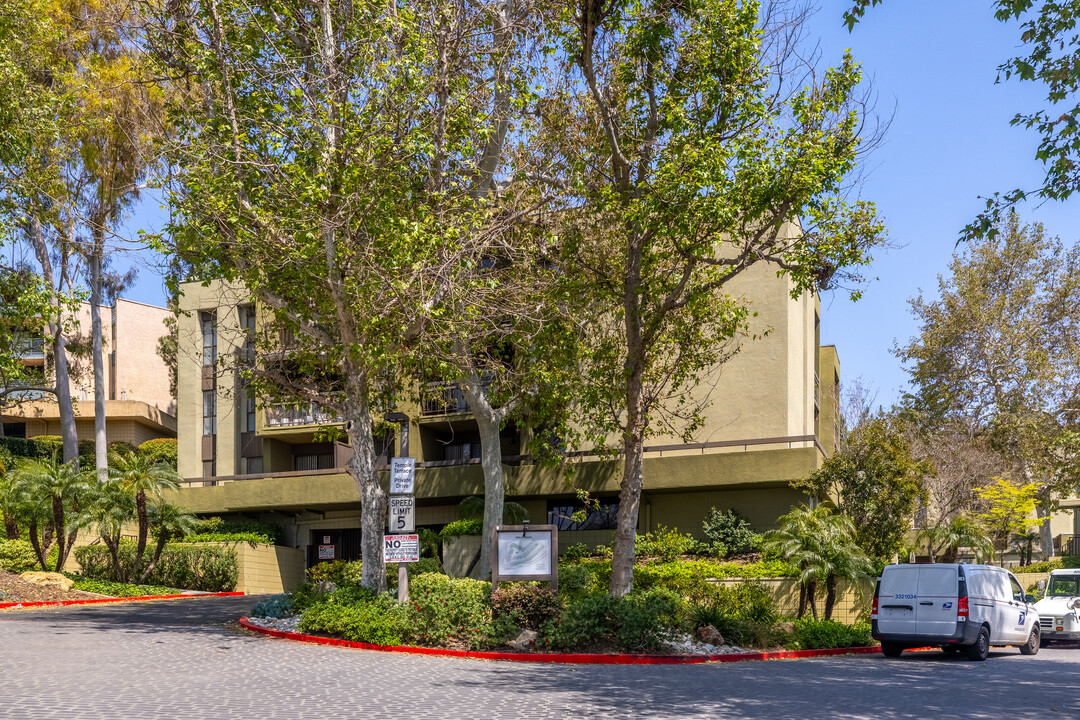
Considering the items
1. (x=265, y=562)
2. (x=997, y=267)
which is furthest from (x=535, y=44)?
(x=997, y=267)

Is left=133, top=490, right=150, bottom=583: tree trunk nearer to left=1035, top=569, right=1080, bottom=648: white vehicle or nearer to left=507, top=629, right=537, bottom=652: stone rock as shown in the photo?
left=507, top=629, right=537, bottom=652: stone rock

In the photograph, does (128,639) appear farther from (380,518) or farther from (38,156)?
(38,156)

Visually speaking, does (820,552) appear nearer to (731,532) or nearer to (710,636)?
(710,636)

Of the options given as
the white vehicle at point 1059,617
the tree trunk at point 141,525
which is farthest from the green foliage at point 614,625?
the tree trunk at point 141,525

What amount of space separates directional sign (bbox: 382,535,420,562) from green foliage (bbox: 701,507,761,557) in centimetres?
1319

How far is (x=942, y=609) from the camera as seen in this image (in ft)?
60.6

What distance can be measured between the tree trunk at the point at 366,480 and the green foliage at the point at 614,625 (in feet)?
15.8

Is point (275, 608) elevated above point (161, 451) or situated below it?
below

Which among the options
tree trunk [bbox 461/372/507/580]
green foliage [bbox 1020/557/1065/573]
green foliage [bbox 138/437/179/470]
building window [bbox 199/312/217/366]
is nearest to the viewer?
tree trunk [bbox 461/372/507/580]

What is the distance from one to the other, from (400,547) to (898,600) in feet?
31.2

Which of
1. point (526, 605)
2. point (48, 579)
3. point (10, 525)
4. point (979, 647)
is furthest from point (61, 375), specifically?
point (979, 647)

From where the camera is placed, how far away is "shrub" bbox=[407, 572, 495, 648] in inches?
681

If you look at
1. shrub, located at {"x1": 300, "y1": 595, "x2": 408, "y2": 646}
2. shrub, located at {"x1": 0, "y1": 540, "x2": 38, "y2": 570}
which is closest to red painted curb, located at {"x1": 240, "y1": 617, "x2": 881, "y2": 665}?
shrub, located at {"x1": 300, "y1": 595, "x2": 408, "y2": 646}

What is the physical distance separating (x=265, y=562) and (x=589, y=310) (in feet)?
60.4
